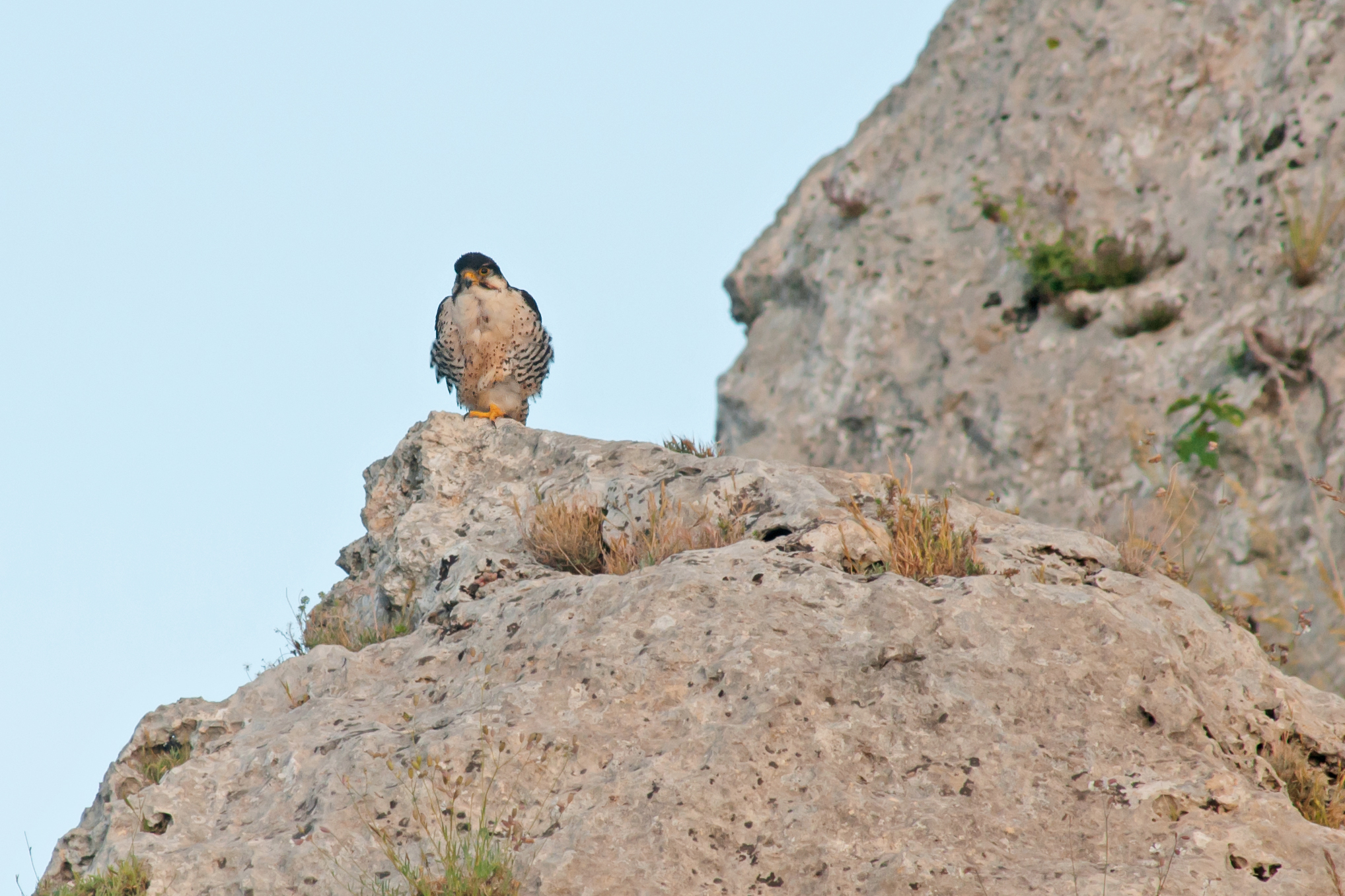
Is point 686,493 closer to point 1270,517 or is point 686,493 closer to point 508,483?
point 508,483

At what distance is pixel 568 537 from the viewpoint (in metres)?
5.74

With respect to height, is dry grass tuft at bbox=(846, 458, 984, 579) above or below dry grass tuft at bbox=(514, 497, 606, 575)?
below

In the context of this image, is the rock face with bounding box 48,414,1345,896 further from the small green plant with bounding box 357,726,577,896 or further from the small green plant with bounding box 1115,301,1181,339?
the small green plant with bounding box 1115,301,1181,339

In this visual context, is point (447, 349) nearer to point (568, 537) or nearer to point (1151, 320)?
point (568, 537)

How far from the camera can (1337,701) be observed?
512 cm

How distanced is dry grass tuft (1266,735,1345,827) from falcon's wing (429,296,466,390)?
5.97m

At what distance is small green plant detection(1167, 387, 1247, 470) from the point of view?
8.00m

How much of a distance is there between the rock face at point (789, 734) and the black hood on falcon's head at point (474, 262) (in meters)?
A: 3.80

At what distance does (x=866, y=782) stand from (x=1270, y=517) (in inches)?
231

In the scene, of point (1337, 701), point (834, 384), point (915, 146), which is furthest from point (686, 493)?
point (915, 146)

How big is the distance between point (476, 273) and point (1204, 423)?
17.4 feet

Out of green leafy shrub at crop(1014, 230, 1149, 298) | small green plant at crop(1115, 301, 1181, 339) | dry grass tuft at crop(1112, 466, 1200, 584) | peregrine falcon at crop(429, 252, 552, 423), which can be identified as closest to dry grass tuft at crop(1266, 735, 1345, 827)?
dry grass tuft at crop(1112, 466, 1200, 584)

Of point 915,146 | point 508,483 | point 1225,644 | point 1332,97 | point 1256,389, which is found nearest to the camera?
point 1225,644

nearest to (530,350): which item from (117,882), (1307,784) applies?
(117,882)
